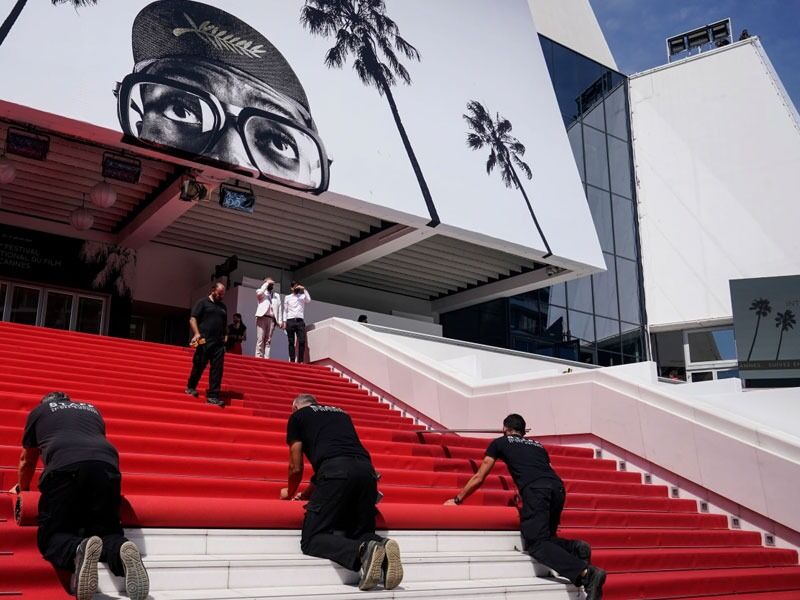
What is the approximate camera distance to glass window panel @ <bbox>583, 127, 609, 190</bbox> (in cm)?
2628

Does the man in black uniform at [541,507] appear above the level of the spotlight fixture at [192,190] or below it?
below

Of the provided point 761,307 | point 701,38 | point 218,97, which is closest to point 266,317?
→ point 218,97

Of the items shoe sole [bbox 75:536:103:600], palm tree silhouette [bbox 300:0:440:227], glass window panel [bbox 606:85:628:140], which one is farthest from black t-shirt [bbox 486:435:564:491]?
glass window panel [bbox 606:85:628:140]

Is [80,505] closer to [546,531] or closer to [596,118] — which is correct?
[546,531]

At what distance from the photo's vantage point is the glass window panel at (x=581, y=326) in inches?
945

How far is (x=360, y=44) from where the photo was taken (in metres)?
15.7

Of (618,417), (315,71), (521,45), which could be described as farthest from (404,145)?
(618,417)

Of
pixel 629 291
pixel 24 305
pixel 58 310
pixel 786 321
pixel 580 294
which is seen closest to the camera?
pixel 786 321

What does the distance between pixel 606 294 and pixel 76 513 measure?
22.7m

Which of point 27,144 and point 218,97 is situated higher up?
point 218,97

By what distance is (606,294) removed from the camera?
25.1 meters

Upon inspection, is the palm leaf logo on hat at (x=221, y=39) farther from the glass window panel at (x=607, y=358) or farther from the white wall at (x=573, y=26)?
the white wall at (x=573, y=26)

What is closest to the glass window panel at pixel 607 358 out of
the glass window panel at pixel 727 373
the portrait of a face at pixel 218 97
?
the glass window panel at pixel 727 373

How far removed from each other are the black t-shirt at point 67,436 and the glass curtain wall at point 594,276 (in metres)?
18.3
